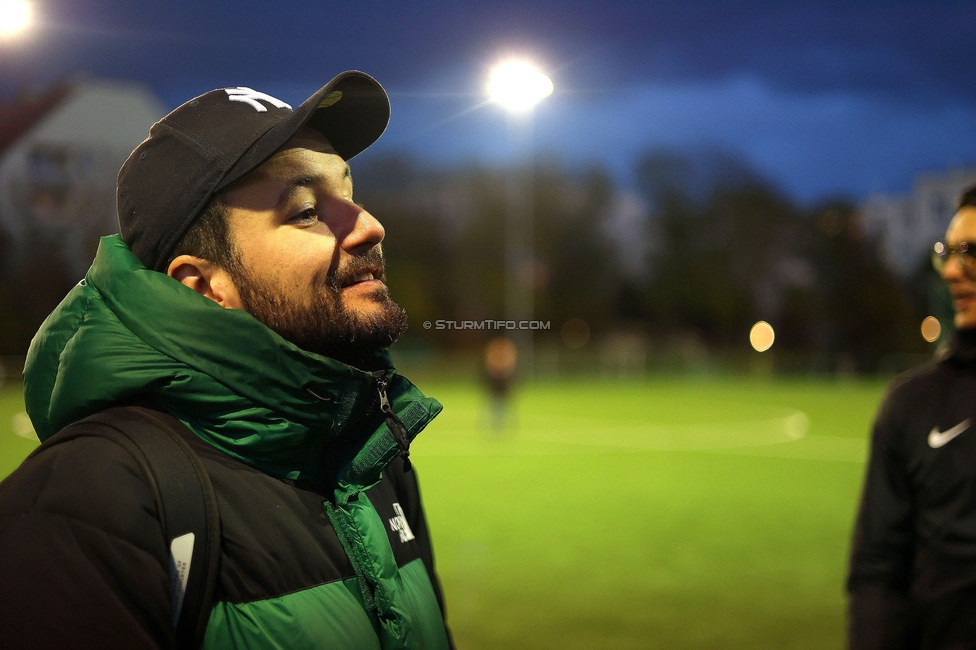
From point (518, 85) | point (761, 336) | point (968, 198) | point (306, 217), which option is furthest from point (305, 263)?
point (761, 336)

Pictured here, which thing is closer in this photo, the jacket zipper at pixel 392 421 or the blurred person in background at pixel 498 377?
the jacket zipper at pixel 392 421

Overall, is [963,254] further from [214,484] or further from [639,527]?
[639,527]

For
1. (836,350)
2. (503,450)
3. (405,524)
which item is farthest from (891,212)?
(836,350)

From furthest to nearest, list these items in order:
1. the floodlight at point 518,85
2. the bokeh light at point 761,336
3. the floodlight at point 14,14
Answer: the bokeh light at point 761,336
the floodlight at point 14,14
the floodlight at point 518,85

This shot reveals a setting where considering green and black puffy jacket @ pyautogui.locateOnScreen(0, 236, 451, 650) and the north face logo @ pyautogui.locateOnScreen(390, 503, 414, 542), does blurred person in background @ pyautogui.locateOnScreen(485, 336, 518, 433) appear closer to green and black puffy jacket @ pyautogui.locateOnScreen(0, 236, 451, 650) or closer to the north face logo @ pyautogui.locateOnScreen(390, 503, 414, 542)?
the north face logo @ pyautogui.locateOnScreen(390, 503, 414, 542)

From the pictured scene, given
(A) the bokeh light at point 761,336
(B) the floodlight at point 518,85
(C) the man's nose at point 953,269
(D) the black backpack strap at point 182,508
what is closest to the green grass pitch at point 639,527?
(B) the floodlight at point 518,85

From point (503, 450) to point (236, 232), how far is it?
58.2 feet

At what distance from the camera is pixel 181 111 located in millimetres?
1769

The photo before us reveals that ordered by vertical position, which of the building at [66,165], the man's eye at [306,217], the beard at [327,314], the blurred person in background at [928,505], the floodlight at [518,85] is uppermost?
the building at [66,165]

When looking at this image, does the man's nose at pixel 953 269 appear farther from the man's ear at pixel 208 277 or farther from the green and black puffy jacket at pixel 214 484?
the man's ear at pixel 208 277

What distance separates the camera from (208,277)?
5.84 feet

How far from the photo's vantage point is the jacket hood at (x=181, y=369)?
1.56 meters

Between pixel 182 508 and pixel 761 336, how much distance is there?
178 ft

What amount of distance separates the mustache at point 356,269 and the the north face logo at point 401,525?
56cm
